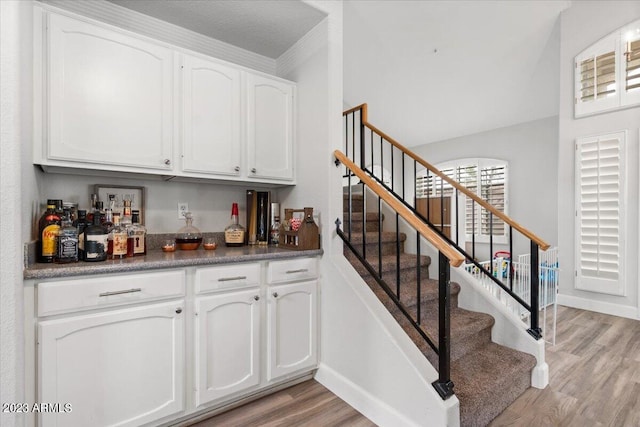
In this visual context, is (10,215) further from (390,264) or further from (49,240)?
(390,264)

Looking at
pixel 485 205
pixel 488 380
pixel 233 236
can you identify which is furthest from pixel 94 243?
pixel 485 205

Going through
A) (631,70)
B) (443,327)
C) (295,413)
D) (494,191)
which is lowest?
(295,413)

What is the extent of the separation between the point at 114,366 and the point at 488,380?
1993mm

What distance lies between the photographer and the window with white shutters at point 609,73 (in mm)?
3371

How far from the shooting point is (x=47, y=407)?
1332 millimetres

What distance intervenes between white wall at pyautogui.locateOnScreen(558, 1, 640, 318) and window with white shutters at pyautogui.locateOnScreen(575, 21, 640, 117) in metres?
0.08

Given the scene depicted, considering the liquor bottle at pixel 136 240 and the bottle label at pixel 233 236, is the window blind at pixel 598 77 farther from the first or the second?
the liquor bottle at pixel 136 240

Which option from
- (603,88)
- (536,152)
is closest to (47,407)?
(603,88)

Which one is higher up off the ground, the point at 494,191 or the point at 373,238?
the point at 494,191

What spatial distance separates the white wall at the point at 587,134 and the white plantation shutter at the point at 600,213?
76 mm

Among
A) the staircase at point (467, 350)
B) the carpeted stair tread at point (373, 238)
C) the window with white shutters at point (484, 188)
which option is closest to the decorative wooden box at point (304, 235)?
the staircase at point (467, 350)

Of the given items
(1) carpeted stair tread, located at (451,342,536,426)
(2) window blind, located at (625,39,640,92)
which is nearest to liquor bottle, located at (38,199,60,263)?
(1) carpeted stair tread, located at (451,342,536,426)

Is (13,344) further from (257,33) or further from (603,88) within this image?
(603,88)

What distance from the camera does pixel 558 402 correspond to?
6.21 feet
